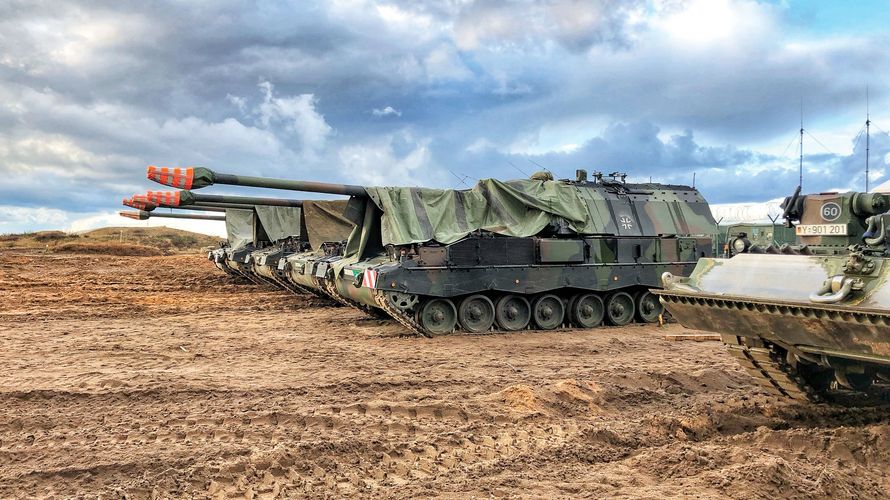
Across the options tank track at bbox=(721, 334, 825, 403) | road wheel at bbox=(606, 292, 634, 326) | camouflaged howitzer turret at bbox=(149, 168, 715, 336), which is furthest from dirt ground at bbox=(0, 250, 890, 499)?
road wheel at bbox=(606, 292, 634, 326)

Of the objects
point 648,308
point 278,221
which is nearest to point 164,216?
point 278,221

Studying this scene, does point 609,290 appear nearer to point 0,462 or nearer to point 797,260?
point 797,260

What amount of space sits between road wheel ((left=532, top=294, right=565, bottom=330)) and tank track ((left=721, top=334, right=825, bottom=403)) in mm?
5633

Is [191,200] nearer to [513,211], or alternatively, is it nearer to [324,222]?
[324,222]

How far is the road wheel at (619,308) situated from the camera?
484 inches

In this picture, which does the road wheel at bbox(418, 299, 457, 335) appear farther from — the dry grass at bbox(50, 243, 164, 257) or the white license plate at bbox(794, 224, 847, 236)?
the dry grass at bbox(50, 243, 164, 257)

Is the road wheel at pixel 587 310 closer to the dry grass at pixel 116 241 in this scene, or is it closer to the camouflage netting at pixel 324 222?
the camouflage netting at pixel 324 222

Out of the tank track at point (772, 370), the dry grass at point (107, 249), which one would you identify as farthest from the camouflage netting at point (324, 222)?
the dry grass at point (107, 249)

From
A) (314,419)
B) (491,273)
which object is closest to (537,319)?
(491,273)

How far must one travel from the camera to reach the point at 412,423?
18.1ft

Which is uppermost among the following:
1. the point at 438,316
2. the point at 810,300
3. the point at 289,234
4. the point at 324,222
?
the point at 324,222

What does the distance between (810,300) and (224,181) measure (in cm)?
780

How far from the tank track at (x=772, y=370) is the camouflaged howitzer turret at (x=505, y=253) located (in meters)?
5.39

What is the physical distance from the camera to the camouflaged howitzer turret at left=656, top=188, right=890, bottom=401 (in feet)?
15.0
